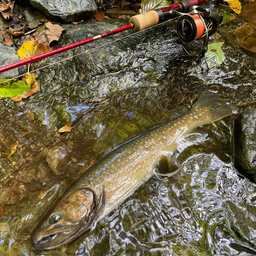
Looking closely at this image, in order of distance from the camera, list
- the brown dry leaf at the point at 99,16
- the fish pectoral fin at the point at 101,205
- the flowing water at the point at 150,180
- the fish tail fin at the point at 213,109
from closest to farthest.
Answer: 1. the flowing water at the point at 150,180
2. the fish pectoral fin at the point at 101,205
3. the fish tail fin at the point at 213,109
4. the brown dry leaf at the point at 99,16

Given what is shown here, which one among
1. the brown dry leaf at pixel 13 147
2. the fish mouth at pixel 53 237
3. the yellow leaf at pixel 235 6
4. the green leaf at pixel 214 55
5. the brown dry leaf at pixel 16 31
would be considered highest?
the yellow leaf at pixel 235 6

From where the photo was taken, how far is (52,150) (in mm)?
3178

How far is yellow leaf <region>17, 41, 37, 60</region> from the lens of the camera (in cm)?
399

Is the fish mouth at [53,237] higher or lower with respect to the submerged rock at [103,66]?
lower

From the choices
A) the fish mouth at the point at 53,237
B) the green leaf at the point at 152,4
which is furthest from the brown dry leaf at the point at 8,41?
the fish mouth at the point at 53,237

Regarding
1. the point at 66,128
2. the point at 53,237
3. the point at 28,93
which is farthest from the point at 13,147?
the point at 53,237

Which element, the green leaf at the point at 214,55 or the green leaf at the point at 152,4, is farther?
the green leaf at the point at 152,4

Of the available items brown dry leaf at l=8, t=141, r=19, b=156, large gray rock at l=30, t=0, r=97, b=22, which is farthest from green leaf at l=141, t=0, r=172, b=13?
brown dry leaf at l=8, t=141, r=19, b=156

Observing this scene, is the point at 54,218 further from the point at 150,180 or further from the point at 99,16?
the point at 99,16

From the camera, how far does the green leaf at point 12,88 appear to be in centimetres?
352

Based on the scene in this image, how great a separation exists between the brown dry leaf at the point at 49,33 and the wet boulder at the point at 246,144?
3463mm

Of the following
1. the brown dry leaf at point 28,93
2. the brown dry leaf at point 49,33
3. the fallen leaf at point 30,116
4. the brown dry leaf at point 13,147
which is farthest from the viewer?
the brown dry leaf at point 49,33

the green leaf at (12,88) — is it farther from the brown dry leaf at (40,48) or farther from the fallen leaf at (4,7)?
Answer: the fallen leaf at (4,7)

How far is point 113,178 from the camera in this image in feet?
9.12
